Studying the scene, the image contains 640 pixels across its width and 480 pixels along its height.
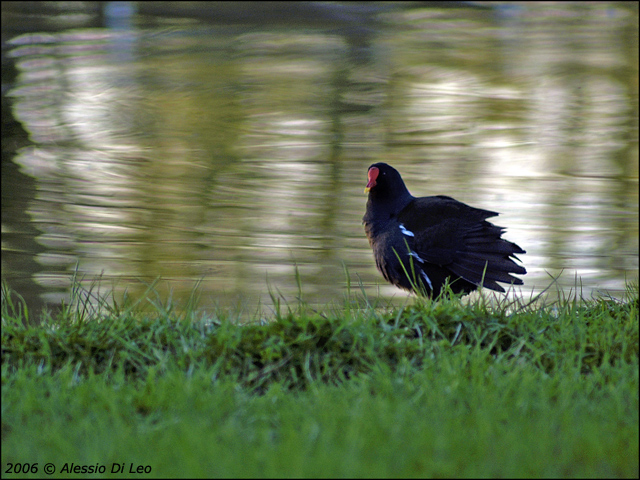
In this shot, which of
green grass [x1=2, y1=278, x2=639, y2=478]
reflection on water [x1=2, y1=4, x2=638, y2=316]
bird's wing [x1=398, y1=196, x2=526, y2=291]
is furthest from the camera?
reflection on water [x1=2, y1=4, x2=638, y2=316]

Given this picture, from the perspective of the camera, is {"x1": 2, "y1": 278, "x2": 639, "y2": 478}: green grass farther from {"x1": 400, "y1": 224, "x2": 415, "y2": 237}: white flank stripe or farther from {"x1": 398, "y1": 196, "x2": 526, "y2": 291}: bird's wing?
{"x1": 400, "y1": 224, "x2": 415, "y2": 237}: white flank stripe

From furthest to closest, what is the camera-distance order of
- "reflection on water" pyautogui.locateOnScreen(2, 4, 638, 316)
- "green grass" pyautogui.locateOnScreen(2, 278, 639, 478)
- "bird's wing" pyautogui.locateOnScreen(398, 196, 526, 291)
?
"reflection on water" pyautogui.locateOnScreen(2, 4, 638, 316) < "bird's wing" pyautogui.locateOnScreen(398, 196, 526, 291) < "green grass" pyautogui.locateOnScreen(2, 278, 639, 478)

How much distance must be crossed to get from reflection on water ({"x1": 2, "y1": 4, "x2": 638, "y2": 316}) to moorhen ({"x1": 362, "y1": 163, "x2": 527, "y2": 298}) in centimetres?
41

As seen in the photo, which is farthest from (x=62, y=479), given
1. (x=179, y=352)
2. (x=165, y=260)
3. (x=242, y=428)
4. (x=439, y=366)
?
(x=165, y=260)

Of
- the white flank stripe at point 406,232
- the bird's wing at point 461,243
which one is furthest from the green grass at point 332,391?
the white flank stripe at point 406,232

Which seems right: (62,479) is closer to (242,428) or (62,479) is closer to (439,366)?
(242,428)

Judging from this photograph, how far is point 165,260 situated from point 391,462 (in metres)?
3.99

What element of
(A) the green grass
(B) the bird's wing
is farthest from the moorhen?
(A) the green grass

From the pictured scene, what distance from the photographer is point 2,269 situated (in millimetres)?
5582

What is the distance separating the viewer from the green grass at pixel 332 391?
2010 millimetres

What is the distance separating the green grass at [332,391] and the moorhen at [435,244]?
1.37 feet

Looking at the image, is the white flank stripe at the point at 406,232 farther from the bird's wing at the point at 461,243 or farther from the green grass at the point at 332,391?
the green grass at the point at 332,391

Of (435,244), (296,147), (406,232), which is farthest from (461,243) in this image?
(296,147)

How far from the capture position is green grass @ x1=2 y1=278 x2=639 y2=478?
6.59ft
